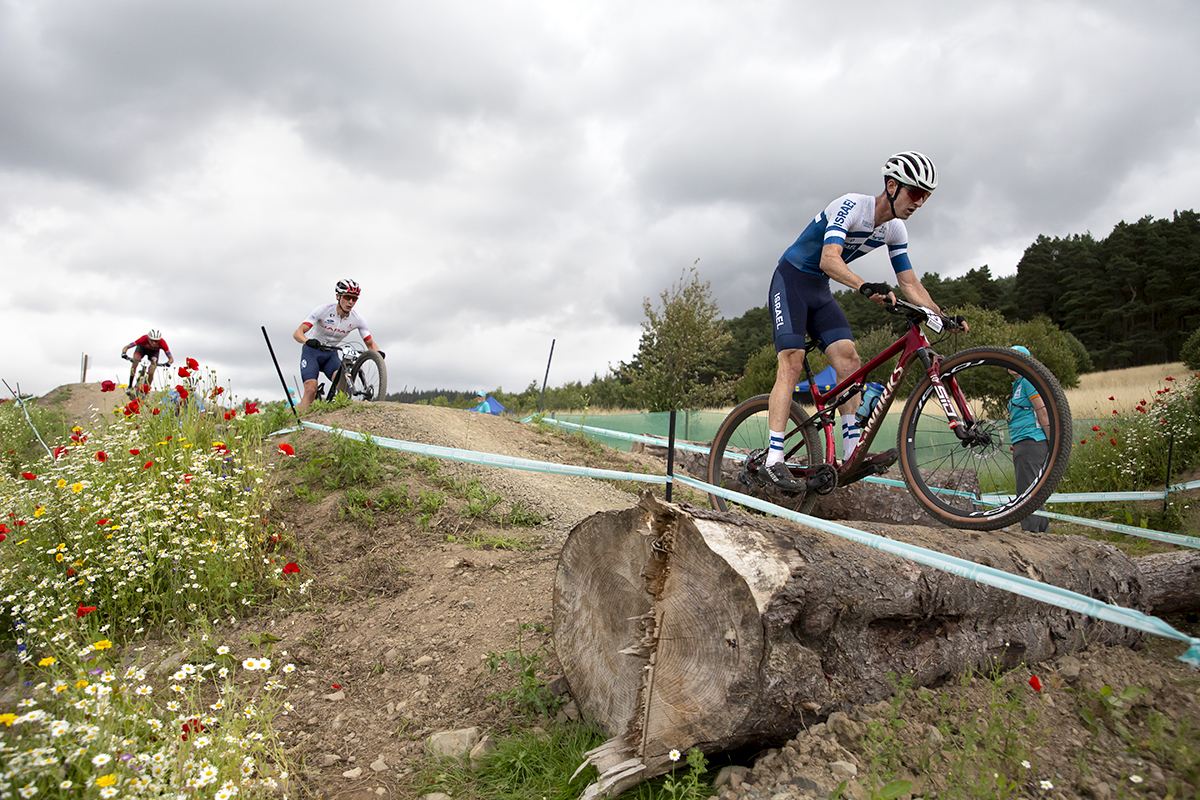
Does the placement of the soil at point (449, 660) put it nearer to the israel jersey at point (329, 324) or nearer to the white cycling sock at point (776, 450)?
the white cycling sock at point (776, 450)

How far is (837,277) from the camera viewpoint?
3.83 metres

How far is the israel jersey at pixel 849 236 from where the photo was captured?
13.1 ft

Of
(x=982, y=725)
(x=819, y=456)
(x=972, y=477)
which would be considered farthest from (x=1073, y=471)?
(x=982, y=725)

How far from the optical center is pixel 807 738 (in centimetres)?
227

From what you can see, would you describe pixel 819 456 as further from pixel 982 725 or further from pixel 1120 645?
pixel 982 725

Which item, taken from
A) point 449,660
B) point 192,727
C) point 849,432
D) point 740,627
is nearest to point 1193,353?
point 849,432

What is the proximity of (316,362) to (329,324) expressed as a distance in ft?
1.80

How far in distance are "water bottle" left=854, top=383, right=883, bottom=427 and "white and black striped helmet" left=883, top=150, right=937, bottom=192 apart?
1.23 m

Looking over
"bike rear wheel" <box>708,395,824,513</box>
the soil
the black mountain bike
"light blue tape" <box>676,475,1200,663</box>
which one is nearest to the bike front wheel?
the black mountain bike

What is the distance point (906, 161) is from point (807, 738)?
128 inches

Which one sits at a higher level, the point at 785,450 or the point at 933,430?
the point at 933,430

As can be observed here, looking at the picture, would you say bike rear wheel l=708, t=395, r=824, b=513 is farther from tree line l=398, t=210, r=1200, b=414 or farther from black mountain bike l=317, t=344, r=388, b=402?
tree line l=398, t=210, r=1200, b=414

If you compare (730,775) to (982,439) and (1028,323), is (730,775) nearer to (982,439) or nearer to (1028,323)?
(982,439)

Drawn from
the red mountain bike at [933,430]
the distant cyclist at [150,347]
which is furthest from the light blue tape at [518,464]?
the distant cyclist at [150,347]
